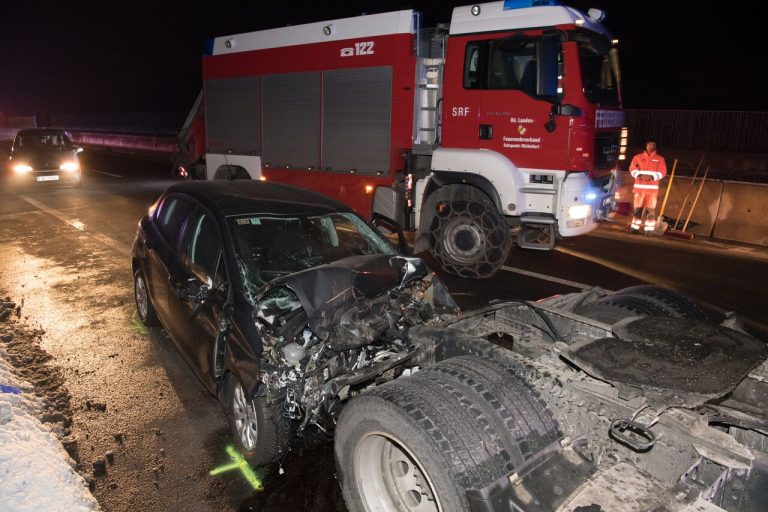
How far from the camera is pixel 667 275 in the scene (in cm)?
826

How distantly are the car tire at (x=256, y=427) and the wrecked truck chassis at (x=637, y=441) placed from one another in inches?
25.4

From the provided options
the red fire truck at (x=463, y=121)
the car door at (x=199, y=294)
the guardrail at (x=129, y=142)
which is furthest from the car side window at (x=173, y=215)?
the guardrail at (x=129, y=142)

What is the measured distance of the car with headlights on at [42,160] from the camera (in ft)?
52.8

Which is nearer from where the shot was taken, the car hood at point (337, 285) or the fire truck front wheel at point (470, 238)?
the car hood at point (337, 285)

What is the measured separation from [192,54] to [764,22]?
68.3 m

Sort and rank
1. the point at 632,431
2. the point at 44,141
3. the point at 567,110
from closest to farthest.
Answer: the point at 632,431 → the point at 567,110 → the point at 44,141

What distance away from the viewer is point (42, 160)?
1617cm

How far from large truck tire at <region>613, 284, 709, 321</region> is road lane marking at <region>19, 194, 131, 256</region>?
7.51m

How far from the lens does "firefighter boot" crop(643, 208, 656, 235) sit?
1109cm

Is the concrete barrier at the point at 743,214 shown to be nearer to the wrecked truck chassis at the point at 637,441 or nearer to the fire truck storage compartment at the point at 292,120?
the fire truck storage compartment at the point at 292,120

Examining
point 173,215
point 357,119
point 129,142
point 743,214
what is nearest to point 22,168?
point 357,119

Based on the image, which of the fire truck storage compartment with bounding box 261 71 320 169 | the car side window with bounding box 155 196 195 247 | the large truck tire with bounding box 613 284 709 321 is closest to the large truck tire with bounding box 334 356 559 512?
the large truck tire with bounding box 613 284 709 321

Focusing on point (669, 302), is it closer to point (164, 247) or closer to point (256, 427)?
point (256, 427)

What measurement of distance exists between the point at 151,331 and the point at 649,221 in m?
9.33
